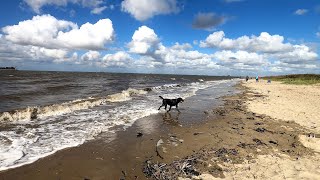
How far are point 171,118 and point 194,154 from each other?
20.7 feet

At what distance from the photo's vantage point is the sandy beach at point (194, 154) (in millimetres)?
6434

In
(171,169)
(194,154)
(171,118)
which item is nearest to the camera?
(171,169)

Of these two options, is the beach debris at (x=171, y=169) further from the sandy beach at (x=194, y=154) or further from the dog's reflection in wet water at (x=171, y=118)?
the dog's reflection in wet water at (x=171, y=118)

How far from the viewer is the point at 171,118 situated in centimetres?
1425

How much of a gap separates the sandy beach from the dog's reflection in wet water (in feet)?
0.83

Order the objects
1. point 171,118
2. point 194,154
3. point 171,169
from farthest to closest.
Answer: point 171,118 → point 194,154 → point 171,169

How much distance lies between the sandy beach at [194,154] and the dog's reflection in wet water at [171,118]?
0.83 feet

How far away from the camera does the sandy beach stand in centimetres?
643

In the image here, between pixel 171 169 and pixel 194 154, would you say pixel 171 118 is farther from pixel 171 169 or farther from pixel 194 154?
pixel 171 169

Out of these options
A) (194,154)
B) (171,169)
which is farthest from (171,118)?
(171,169)

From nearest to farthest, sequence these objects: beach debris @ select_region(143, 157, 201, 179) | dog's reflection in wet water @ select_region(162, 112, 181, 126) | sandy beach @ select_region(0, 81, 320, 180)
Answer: beach debris @ select_region(143, 157, 201, 179) < sandy beach @ select_region(0, 81, 320, 180) < dog's reflection in wet water @ select_region(162, 112, 181, 126)

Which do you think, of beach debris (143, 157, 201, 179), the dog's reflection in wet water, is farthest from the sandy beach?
the dog's reflection in wet water

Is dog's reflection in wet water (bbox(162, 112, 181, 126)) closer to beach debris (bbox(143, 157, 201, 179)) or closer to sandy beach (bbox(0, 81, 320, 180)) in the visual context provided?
sandy beach (bbox(0, 81, 320, 180))

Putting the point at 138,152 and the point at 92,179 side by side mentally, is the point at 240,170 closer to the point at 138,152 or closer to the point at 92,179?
the point at 138,152
